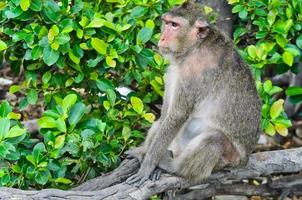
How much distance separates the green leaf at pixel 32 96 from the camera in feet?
18.8

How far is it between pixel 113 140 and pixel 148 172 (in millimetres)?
448

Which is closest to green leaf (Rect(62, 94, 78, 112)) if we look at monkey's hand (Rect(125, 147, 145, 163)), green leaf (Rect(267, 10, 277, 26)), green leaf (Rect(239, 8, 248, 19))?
monkey's hand (Rect(125, 147, 145, 163))

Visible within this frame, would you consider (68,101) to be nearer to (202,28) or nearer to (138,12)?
(138,12)

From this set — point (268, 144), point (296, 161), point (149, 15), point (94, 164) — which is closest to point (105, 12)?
point (149, 15)

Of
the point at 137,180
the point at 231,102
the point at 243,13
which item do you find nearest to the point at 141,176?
the point at 137,180

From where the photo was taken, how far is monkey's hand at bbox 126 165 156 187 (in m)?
5.11

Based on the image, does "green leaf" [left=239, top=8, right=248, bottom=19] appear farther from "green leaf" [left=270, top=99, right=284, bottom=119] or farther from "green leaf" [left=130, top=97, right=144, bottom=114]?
"green leaf" [left=130, top=97, right=144, bottom=114]

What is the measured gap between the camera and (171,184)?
5.26m

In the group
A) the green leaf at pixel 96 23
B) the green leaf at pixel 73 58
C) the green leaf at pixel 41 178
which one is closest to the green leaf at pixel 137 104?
the green leaf at pixel 73 58

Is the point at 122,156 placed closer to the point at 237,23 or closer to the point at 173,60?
the point at 173,60

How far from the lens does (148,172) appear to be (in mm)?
5246

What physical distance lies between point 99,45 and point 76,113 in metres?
0.58

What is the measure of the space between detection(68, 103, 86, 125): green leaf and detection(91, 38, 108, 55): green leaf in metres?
0.47

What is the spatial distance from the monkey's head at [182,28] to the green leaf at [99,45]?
1.49 ft
